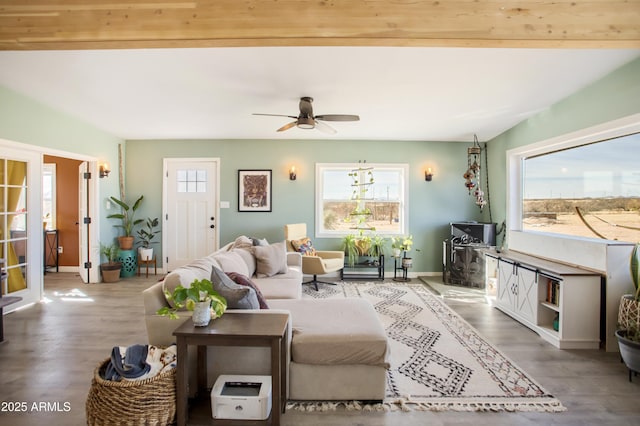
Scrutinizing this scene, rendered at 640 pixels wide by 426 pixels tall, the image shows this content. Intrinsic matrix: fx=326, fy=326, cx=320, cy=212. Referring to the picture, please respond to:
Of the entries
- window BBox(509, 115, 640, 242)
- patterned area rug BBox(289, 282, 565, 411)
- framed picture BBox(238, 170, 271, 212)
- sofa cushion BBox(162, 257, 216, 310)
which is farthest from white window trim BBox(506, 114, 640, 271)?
framed picture BBox(238, 170, 271, 212)

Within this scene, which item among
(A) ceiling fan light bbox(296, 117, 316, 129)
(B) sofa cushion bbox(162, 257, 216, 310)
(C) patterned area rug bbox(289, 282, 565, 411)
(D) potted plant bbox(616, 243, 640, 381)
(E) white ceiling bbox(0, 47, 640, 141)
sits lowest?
(C) patterned area rug bbox(289, 282, 565, 411)

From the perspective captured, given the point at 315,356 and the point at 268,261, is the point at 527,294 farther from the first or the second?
the point at 268,261

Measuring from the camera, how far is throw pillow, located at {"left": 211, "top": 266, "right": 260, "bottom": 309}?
2127 millimetres

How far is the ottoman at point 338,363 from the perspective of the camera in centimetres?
204

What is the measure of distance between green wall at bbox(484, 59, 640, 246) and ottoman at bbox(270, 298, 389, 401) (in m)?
2.99

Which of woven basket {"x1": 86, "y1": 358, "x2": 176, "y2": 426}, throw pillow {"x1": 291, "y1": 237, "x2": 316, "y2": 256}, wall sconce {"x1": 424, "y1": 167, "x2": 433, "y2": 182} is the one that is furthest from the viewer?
wall sconce {"x1": 424, "y1": 167, "x2": 433, "y2": 182}

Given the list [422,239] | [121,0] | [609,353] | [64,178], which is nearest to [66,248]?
[64,178]

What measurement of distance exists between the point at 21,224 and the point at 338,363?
14.6 feet

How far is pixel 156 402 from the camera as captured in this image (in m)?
1.75

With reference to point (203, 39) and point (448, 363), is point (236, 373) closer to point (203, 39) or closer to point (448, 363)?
point (448, 363)

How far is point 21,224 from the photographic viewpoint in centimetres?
411

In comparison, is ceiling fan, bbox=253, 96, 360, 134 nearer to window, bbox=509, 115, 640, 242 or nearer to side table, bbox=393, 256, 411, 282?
window, bbox=509, 115, 640, 242

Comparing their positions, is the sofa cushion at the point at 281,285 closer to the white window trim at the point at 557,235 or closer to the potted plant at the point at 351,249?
the potted plant at the point at 351,249

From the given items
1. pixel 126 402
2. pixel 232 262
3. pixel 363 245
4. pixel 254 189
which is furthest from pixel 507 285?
pixel 254 189
